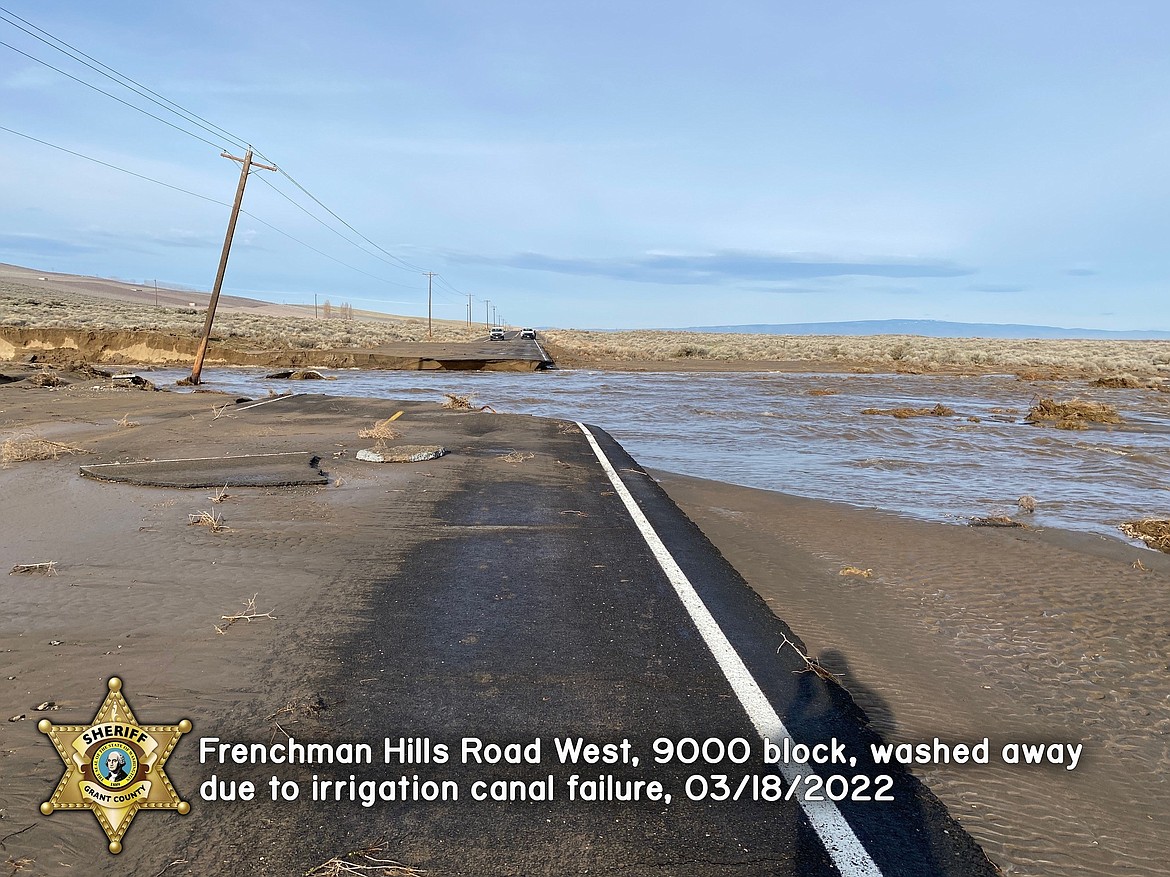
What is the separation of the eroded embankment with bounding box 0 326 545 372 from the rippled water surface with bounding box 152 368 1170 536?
4684 mm

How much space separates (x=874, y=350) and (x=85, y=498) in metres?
71.5

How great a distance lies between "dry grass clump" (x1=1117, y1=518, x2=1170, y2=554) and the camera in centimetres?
869

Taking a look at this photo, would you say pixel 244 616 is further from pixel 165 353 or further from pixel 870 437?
pixel 165 353

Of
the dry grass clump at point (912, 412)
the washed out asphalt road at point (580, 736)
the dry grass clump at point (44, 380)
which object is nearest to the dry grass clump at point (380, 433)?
the washed out asphalt road at point (580, 736)

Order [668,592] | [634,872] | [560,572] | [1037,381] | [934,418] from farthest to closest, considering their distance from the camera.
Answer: [1037,381], [934,418], [560,572], [668,592], [634,872]

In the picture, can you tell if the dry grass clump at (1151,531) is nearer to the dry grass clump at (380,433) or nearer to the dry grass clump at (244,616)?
the dry grass clump at (244,616)

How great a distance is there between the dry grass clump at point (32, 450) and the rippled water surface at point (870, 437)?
9.13 metres

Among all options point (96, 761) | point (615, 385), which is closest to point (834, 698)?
point (96, 761)

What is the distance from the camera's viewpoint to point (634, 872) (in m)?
2.92

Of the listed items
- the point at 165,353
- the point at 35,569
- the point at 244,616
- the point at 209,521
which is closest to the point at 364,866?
the point at 244,616

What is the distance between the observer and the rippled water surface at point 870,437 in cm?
1179

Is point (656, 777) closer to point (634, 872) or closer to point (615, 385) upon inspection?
point (634, 872)

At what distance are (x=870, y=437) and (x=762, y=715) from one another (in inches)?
604

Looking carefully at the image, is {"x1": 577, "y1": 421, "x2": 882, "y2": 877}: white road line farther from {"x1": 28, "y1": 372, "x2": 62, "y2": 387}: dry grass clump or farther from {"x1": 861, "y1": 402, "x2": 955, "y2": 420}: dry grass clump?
{"x1": 28, "y1": 372, "x2": 62, "y2": 387}: dry grass clump
